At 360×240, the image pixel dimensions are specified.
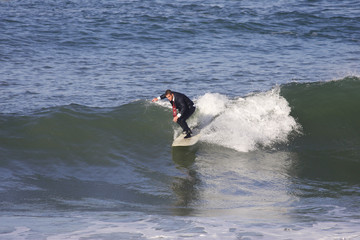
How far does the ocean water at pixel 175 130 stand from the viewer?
26.0 ft

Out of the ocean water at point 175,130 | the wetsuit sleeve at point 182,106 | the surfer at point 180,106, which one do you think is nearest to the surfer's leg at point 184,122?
the surfer at point 180,106

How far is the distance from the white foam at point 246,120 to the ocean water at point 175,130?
47 mm

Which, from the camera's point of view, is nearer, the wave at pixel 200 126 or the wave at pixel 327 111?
the wave at pixel 200 126

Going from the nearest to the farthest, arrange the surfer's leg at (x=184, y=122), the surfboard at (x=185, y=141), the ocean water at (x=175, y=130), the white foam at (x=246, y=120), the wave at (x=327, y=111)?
the ocean water at (x=175, y=130), the surfer's leg at (x=184, y=122), the surfboard at (x=185, y=141), the white foam at (x=246, y=120), the wave at (x=327, y=111)

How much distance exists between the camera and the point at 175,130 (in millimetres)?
14062

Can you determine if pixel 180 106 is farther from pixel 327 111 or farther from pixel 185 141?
Answer: pixel 327 111

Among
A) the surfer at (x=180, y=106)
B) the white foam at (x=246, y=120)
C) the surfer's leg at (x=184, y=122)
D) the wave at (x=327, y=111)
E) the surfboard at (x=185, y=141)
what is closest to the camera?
the surfer at (x=180, y=106)

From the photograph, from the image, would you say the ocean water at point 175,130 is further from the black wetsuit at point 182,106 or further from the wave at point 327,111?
the black wetsuit at point 182,106

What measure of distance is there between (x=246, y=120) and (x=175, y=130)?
2163 millimetres

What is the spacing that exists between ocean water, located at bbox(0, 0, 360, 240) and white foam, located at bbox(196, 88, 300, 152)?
0.05m

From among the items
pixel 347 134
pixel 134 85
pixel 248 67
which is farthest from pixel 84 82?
pixel 347 134

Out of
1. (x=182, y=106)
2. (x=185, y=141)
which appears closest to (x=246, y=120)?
(x=185, y=141)

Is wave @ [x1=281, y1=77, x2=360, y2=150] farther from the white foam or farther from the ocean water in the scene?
the white foam

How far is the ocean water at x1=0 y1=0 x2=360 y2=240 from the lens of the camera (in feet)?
26.0
